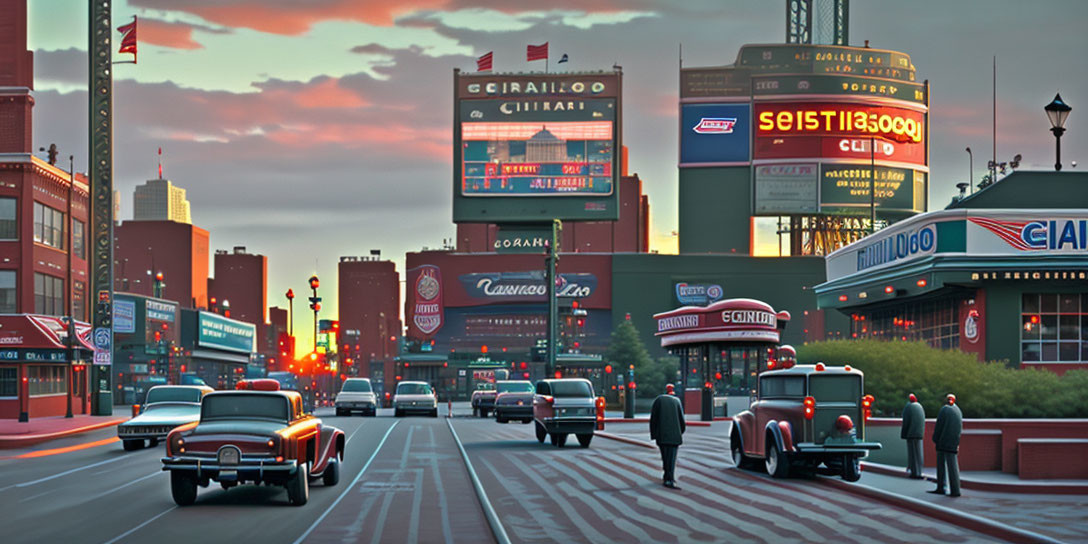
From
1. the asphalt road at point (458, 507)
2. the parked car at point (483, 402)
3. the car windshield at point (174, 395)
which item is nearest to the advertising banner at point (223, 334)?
the parked car at point (483, 402)

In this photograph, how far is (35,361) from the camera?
60.7 metres

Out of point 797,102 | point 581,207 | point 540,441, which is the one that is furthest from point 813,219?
point 540,441

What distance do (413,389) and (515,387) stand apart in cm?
776

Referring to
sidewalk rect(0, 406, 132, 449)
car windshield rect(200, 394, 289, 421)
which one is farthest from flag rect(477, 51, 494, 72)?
car windshield rect(200, 394, 289, 421)

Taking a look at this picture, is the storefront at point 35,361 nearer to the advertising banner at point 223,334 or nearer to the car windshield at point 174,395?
the car windshield at point 174,395

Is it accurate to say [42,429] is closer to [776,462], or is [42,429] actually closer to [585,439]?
[585,439]

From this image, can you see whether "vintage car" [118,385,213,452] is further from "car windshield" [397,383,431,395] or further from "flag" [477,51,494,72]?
"flag" [477,51,494,72]

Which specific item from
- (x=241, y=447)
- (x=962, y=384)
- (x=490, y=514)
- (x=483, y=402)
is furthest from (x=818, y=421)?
(x=483, y=402)

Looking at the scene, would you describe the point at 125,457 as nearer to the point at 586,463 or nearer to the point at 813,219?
the point at 586,463

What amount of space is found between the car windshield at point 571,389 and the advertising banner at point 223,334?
346 feet

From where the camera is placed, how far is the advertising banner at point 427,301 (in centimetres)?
13400

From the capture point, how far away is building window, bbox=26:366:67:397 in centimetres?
6147

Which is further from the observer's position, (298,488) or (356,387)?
(356,387)

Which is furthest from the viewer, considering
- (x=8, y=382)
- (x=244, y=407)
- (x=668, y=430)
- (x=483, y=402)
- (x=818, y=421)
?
(x=483, y=402)
